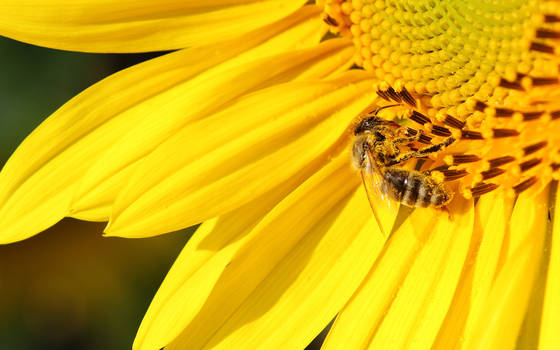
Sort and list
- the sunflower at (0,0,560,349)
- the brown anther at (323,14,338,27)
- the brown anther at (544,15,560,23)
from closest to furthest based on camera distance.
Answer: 1. the brown anther at (544,15,560,23)
2. the sunflower at (0,0,560,349)
3. the brown anther at (323,14,338,27)

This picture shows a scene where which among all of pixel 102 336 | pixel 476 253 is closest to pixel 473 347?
pixel 476 253

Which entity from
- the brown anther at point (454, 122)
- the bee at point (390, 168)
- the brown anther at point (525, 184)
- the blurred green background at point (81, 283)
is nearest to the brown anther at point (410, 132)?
the bee at point (390, 168)

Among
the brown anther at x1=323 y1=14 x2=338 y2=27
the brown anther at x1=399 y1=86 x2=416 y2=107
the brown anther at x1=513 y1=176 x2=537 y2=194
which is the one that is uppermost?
the brown anther at x1=323 y1=14 x2=338 y2=27

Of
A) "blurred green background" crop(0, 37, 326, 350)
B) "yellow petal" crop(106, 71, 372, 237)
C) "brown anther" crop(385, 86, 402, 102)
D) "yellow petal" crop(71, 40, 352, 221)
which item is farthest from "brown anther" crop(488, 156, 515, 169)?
"blurred green background" crop(0, 37, 326, 350)

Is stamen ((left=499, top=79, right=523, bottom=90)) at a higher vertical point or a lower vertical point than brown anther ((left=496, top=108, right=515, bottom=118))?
A: higher

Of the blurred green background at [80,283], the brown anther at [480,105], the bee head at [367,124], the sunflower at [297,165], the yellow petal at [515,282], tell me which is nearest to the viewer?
the yellow petal at [515,282]

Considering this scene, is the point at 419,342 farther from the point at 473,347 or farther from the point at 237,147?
the point at 237,147

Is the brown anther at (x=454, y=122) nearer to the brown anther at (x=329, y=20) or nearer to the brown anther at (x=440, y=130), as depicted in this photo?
the brown anther at (x=440, y=130)

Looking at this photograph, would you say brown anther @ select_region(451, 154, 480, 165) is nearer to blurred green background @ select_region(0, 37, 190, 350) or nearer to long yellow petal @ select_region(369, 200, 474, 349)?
long yellow petal @ select_region(369, 200, 474, 349)
